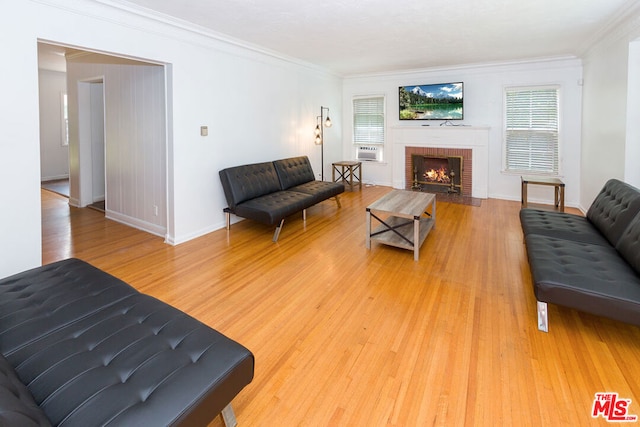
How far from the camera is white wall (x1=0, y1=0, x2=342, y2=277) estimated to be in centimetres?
272

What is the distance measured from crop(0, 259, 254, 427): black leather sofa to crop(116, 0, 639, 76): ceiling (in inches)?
114

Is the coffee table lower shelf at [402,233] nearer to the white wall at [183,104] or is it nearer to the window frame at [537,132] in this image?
the white wall at [183,104]

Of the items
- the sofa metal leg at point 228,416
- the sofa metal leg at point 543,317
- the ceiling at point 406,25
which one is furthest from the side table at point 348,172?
the sofa metal leg at point 228,416

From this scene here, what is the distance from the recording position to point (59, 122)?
880 cm

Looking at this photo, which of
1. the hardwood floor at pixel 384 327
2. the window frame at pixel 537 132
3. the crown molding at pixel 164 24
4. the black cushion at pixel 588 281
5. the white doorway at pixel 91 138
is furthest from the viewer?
the window frame at pixel 537 132

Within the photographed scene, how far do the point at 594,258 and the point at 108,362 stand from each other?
323 centimetres

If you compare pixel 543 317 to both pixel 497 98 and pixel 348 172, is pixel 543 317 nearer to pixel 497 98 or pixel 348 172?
pixel 497 98

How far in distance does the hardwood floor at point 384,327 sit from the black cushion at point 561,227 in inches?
17.1

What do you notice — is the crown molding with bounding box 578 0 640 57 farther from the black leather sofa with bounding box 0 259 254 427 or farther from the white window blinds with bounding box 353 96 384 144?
the black leather sofa with bounding box 0 259 254 427

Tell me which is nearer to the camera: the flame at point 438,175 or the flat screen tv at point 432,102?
the flat screen tv at point 432,102

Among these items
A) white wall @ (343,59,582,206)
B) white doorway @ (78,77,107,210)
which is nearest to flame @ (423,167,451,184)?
white wall @ (343,59,582,206)

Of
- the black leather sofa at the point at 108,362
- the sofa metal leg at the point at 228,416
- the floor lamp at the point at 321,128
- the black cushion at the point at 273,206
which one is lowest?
the sofa metal leg at the point at 228,416

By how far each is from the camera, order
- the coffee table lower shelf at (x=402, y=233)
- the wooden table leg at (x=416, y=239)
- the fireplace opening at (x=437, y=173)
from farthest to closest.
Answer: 1. the fireplace opening at (x=437, y=173)
2. the coffee table lower shelf at (x=402, y=233)
3. the wooden table leg at (x=416, y=239)

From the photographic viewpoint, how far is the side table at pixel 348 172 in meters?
7.60
